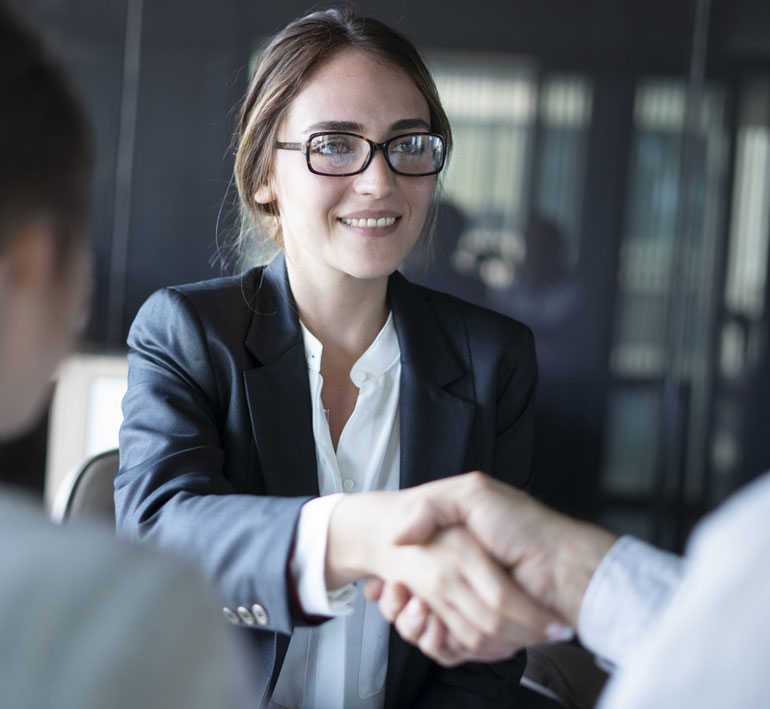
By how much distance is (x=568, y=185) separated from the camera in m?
3.48

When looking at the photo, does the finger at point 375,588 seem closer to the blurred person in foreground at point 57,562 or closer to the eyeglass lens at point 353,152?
the blurred person in foreground at point 57,562

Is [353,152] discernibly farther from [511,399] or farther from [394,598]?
[394,598]

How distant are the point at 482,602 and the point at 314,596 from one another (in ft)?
0.67

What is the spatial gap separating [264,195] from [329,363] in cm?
35

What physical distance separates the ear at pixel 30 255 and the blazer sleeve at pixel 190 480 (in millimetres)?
521

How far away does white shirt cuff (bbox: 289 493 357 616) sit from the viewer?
1.14m

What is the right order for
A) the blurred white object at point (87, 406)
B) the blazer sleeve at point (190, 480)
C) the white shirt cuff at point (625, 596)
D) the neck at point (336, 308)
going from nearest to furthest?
1. the white shirt cuff at point (625, 596)
2. the blazer sleeve at point (190, 480)
3. the neck at point (336, 308)
4. the blurred white object at point (87, 406)

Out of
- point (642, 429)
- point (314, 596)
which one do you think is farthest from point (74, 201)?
point (642, 429)

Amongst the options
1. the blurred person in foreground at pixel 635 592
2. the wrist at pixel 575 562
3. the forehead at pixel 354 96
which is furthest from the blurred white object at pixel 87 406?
the wrist at pixel 575 562

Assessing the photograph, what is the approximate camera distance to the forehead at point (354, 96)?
1633 mm

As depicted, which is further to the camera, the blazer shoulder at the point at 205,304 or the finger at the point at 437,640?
the blazer shoulder at the point at 205,304

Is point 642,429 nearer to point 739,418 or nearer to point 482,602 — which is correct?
point 739,418

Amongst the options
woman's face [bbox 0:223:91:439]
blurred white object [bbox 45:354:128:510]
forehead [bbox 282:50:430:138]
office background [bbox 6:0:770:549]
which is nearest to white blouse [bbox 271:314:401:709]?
forehead [bbox 282:50:430:138]

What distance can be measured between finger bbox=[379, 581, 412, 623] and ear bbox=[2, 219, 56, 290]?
0.61 meters
